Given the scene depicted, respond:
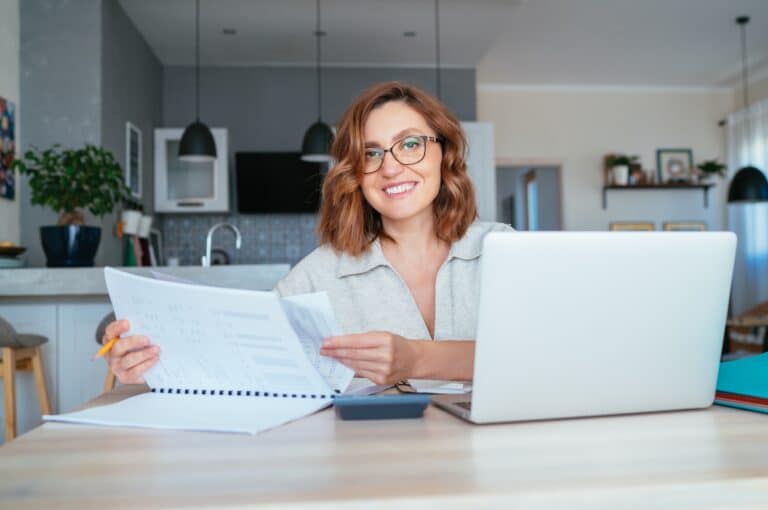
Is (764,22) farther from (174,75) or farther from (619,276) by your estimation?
(619,276)

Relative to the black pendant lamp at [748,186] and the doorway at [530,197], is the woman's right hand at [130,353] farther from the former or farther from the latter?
the doorway at [530,197]

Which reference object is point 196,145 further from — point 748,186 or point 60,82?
point 748,186

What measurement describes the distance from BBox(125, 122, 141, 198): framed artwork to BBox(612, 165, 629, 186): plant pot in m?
4.30

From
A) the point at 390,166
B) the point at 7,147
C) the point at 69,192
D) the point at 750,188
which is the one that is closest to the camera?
the point at 390,166

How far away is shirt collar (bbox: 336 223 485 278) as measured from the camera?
5.05 ft

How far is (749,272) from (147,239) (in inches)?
210

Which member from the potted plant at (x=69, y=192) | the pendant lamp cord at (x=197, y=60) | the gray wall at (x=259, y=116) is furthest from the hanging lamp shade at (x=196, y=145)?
the potted plant at (x=69, y=192)

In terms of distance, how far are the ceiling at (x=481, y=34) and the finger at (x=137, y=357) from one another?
3.72 m

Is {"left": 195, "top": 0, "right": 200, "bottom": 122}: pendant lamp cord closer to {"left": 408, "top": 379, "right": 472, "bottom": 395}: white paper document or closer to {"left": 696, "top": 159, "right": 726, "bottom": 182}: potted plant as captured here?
{"left": 408, "top": 379, "right": 472, "bottom": 395}: white paper document

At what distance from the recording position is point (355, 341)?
3.09 ft

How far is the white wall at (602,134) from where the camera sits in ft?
22.4

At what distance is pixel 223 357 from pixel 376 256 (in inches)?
26.5

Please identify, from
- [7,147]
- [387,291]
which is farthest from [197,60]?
[387,291]

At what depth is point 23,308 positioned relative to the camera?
9.01 ft
